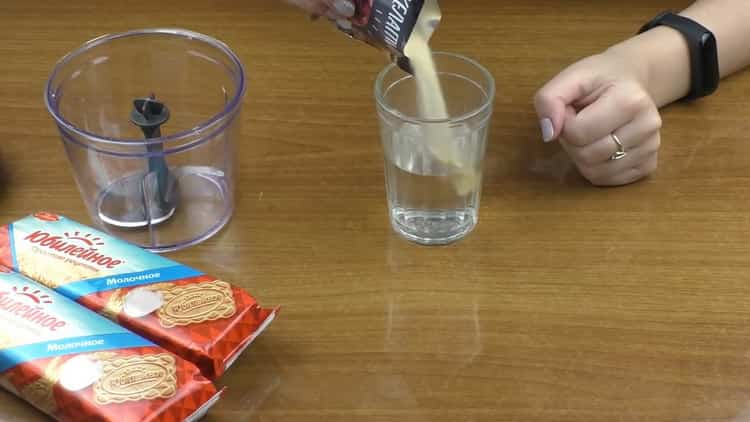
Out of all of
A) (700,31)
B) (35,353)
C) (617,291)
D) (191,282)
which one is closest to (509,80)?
(700,31)

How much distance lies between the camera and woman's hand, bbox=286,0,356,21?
0.70m

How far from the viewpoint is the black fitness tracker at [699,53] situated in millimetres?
886

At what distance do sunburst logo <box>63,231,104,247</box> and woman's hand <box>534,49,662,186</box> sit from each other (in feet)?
1.33

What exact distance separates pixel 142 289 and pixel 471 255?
27 cm

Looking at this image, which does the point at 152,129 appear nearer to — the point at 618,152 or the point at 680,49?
the point at 618,152

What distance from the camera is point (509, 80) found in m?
0.94

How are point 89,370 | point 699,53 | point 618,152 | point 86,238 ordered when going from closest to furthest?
point 89,370 < point 86,238 < point 618,152 < point 699,53

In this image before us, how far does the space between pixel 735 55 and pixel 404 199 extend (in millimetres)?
427

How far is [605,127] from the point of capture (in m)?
0.80

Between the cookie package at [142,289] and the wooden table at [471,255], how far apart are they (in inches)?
1.3

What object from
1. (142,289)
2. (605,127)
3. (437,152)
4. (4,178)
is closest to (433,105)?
(437,152)

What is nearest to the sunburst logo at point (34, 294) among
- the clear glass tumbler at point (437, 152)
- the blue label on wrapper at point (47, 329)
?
the blue label on wrapper at point (47, 329)

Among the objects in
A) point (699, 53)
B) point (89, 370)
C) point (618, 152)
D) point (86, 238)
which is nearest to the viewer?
point (89, 370)

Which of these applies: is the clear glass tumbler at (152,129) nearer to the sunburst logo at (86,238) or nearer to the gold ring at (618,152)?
the sunburst logo at (86,238)
